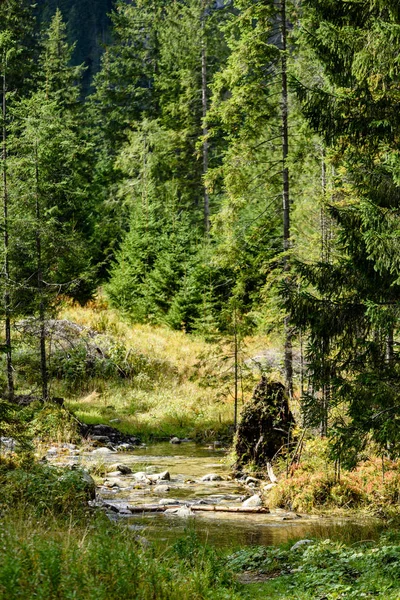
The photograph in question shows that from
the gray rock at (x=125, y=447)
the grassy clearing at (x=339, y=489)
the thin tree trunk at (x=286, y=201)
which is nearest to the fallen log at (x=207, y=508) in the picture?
the grassy clearing at (x=339, y=489)

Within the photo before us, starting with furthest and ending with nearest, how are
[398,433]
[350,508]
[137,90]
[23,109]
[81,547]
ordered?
[137,90], [23,109], [350,508], [398,433], [81,547]

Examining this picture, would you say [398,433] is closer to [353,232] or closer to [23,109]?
[353,232]

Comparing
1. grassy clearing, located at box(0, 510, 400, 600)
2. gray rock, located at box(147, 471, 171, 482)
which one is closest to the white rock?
gray rock, located at box(147, 471, 171, 482)

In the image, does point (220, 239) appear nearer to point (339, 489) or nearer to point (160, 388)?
point (160, 388)

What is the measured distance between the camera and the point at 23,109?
20.2 meters

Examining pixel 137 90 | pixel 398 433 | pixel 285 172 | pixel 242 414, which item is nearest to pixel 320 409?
pixel 398 433

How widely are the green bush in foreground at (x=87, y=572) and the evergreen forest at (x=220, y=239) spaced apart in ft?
0.30

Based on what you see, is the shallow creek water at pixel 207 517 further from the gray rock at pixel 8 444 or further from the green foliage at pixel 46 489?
the gray rock at pixel 8 444

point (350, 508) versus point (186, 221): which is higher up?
point (186, 221)

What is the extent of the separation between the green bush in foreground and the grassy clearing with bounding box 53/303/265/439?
13.7m

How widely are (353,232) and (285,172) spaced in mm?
7115

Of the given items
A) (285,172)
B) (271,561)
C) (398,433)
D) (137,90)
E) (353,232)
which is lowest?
(271,561)

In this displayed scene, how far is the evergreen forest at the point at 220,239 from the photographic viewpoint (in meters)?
10.4

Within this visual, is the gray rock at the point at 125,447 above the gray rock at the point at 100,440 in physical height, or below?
below
